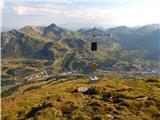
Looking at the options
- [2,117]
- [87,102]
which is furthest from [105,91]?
[2,117]

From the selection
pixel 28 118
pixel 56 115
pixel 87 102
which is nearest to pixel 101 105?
pixel 87 102

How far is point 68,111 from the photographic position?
3634 cm

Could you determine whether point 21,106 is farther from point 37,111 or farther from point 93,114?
point 93,114

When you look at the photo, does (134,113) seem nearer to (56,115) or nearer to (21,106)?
(56,115)

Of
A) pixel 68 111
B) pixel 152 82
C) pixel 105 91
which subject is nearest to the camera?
pixel 68 111

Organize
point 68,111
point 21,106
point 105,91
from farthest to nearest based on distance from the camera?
point 105,91 → point 21,106 → point 68,111

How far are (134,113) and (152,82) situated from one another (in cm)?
2564

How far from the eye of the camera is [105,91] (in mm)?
46062

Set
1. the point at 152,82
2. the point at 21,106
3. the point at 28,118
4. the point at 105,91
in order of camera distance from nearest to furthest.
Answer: the point at 28,118 → the point at 21,106 → the point at 105,91 → the point at 152,82

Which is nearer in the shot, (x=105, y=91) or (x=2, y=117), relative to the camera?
(x=2, y=117)

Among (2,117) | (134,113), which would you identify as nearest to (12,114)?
(2,117)

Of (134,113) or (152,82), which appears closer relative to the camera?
(134,113)

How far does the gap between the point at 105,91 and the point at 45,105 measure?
37.9 ft

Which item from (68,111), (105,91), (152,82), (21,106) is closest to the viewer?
(68,111)
